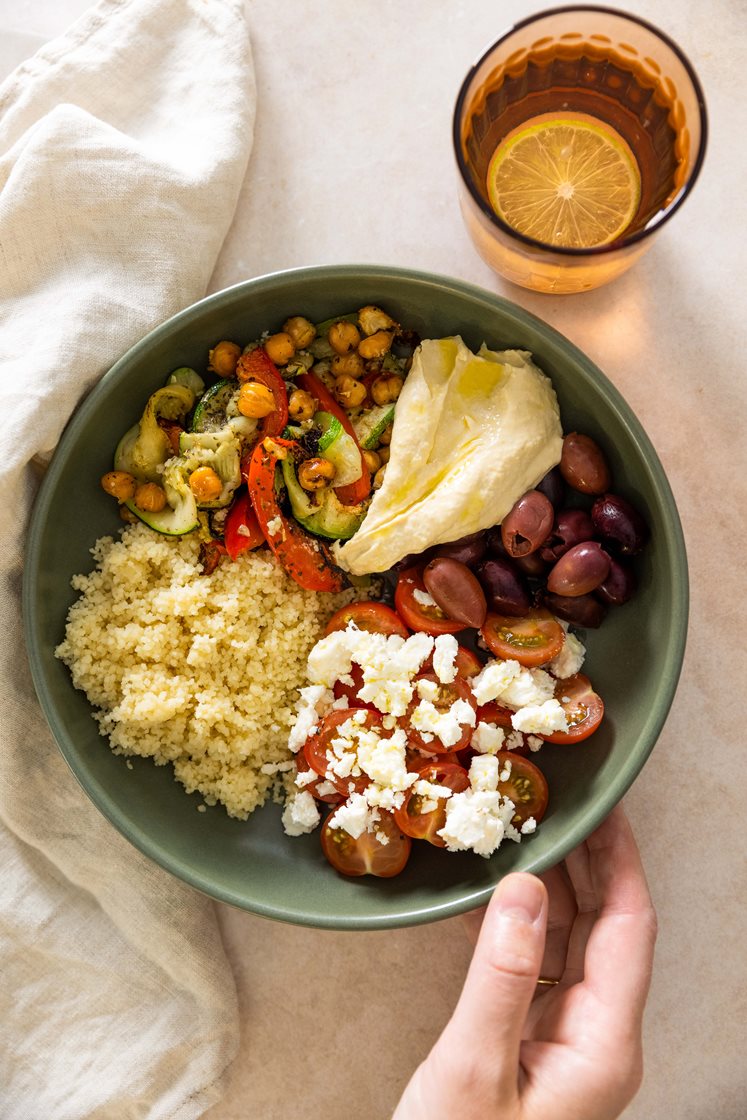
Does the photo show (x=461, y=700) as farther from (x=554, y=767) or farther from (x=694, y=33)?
(x=694, y=33)

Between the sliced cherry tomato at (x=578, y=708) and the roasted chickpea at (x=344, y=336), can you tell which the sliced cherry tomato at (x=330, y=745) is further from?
the roasted chickpea at (x=344, y=336)

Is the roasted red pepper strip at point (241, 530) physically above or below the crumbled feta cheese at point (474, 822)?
above

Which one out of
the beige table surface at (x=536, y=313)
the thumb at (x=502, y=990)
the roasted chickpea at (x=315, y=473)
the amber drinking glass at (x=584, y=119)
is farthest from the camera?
the beige table surface at (x=536, y=313)

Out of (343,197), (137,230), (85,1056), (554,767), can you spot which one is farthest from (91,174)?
(85,1056)

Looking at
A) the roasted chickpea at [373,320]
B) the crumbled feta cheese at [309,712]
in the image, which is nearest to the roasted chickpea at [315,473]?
the roasted chickpea at [373,320]

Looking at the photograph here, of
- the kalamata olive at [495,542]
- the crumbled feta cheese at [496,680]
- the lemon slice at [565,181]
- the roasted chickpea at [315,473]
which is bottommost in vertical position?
the crumbled feta cheese at [496,680]

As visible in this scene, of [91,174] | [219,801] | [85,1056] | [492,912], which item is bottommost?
[85,1056]

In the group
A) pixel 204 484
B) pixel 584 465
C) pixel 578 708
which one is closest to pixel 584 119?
pixel 584 465
